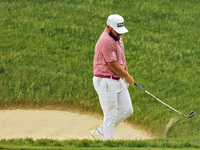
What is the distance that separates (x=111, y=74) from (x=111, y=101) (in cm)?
49

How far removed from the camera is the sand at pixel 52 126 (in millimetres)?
8539

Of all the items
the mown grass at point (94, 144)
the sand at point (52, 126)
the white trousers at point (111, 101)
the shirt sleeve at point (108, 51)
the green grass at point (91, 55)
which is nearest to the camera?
the mown grass at point (94, 144)

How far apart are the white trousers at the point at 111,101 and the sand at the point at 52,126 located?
1512 mm

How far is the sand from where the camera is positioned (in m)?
8.54

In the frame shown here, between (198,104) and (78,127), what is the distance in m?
3.09

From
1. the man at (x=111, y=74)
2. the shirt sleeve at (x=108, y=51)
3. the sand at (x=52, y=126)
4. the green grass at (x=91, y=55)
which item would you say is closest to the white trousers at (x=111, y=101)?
the man at (x=111, y=74)

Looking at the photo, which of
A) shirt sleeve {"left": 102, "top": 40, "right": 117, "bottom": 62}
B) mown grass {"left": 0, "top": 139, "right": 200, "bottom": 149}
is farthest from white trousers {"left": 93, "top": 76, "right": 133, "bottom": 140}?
mown grass {"left": 0, "top": 139, "right": 200, "bottom": 149}

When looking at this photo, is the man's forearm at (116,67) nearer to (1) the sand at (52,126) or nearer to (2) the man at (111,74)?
(2) the man at (111,74)

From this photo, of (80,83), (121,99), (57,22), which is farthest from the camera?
(57,22)

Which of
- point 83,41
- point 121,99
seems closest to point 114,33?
point 121,99

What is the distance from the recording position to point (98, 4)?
51.2ft

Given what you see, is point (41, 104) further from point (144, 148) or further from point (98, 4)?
point (98, 4)

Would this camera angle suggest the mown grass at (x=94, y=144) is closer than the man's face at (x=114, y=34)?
Yes

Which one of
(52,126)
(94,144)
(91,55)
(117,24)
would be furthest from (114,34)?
(91,55)
